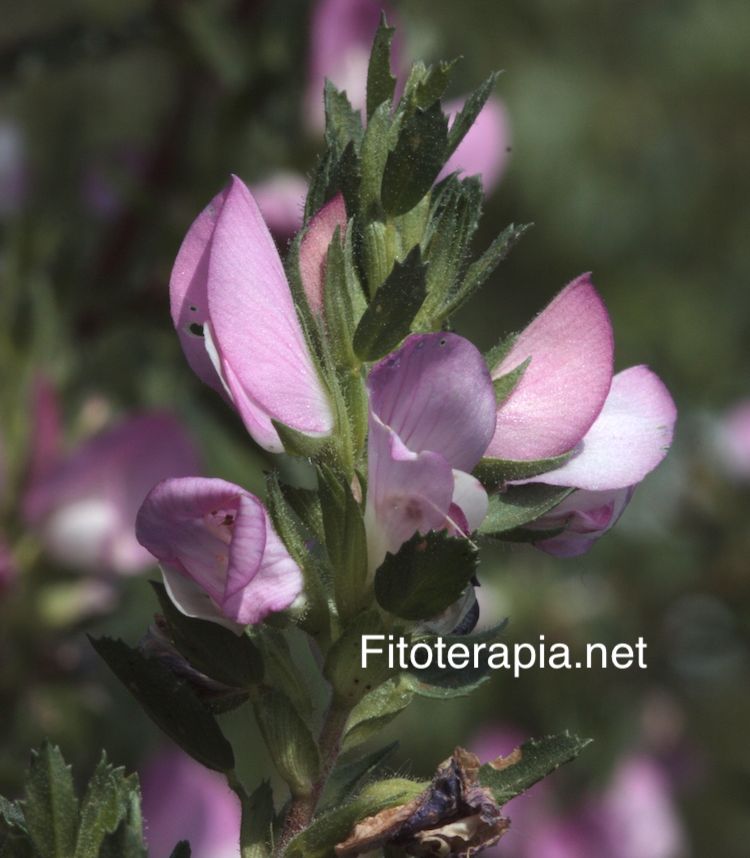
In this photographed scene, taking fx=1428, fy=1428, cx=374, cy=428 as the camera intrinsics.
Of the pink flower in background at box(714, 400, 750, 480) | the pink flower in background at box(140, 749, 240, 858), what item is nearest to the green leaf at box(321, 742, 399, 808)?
the pink flower in background at box(140, 749, 240, 858)

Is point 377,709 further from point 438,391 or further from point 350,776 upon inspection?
point 438,391

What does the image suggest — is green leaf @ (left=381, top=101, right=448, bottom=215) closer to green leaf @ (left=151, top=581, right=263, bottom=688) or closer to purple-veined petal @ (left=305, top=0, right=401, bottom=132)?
green leaf @ (left=151, top=581, right=263, bottom=688)

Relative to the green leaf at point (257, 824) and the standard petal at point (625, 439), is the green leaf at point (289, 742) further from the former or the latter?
the standard petal at point (625, 439)

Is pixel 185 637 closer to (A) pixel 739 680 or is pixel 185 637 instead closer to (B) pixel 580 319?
(B) pixel 580 319

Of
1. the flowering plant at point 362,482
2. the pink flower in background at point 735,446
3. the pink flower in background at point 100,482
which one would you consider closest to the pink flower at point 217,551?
the flowering plant at point 362,482

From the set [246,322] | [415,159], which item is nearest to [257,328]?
[246,322]
